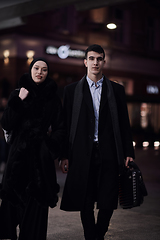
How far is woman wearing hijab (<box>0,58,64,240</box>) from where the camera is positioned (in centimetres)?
442

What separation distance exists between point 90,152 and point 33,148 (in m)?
0.56

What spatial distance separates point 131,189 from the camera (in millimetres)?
4527

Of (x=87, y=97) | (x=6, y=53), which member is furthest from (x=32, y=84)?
(x=6, y=53)

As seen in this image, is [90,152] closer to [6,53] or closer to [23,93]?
[23,93]

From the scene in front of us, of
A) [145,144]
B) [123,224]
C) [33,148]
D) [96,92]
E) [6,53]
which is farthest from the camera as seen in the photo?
[145,144]

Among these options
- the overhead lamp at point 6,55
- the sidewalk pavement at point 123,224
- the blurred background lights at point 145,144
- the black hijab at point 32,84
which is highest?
the overhead lamp at point 6,55

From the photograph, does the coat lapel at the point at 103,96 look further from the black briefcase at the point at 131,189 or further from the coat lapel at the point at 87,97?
the black briefcase at the point at 131,189

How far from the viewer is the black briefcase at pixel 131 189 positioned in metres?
4.52

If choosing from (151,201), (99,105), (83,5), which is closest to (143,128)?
(83,5)

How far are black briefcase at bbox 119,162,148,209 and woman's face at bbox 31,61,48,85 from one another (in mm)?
1247

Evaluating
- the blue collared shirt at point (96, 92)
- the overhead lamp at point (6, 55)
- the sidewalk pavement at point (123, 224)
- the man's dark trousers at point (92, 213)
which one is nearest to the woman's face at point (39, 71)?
the blue collared shirt at point (96, 92)

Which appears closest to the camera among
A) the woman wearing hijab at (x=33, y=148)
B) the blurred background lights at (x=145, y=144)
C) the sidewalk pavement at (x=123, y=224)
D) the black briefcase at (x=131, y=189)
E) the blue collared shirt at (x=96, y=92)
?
the woman wearing hijab at (x=33, y=148)

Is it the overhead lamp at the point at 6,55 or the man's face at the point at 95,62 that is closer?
the man's face at the point at 95,62

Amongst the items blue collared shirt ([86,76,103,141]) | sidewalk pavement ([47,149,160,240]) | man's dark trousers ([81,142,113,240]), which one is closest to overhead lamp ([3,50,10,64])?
sidewalk pavement ([47,149,160,240])
